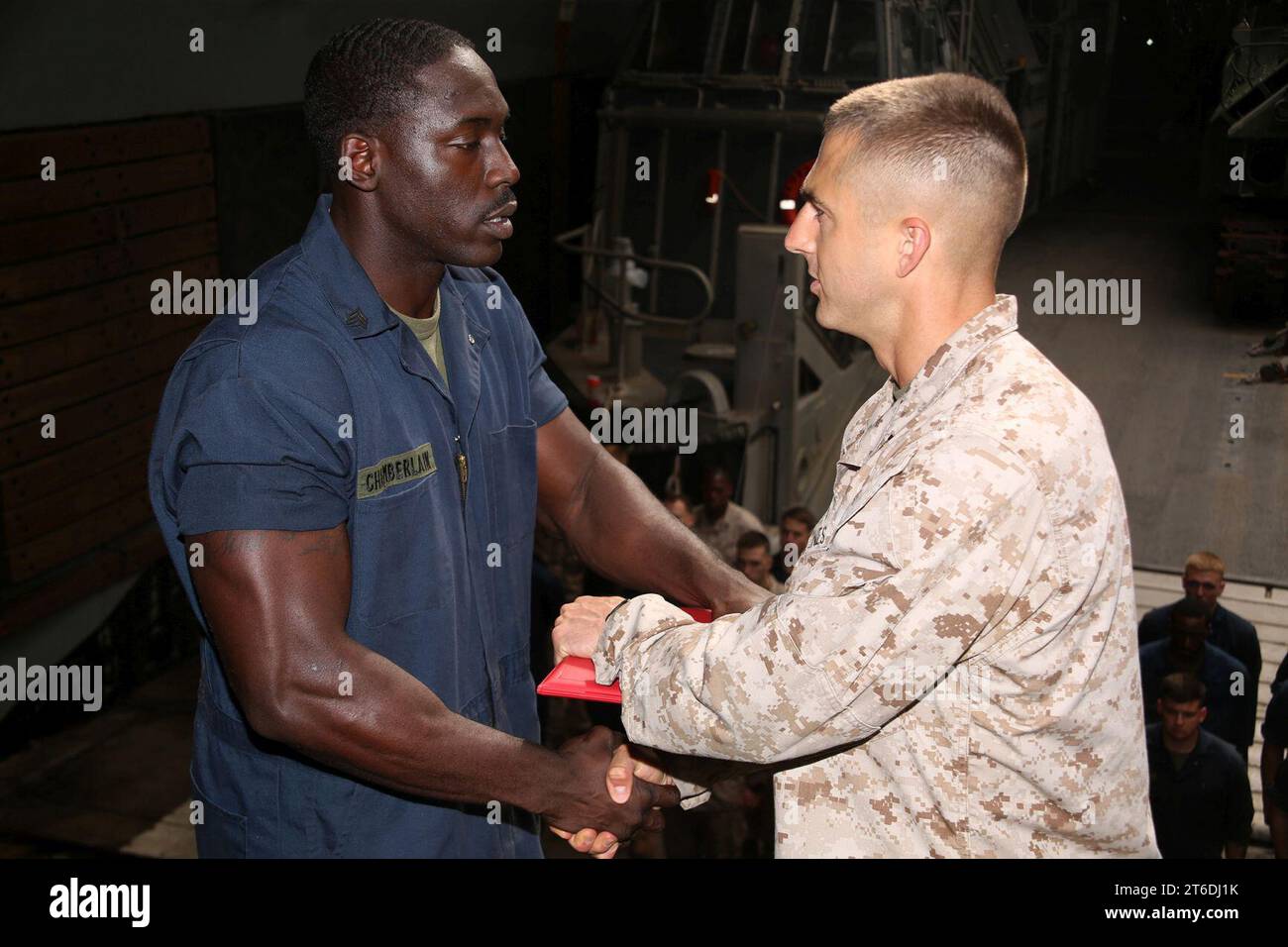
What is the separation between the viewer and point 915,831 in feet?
5.14

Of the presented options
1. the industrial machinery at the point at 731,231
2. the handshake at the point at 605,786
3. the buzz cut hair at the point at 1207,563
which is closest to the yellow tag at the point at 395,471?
the handshake at the point at 605,786

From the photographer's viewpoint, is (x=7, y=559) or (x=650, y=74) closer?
Answer: (x=7, y=559)

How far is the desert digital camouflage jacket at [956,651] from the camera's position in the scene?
138 cm

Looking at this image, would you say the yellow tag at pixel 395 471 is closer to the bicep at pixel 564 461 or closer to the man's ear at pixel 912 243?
the bicep at pixel 564 461

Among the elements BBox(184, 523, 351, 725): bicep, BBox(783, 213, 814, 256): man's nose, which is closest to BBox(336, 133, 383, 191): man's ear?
BBox(184, 523, 351, 725): bicep

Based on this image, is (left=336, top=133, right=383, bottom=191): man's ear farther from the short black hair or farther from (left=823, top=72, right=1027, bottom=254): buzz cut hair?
(left=823, top=72, right=1027, bottom=254): buzz cut hair

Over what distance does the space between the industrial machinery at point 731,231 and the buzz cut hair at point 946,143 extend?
3.72 metres

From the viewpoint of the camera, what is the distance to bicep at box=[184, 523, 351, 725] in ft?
5.27

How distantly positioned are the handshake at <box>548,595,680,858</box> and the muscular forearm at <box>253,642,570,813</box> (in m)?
0.13

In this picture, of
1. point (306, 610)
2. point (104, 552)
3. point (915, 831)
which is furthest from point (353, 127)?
point (104, 552)

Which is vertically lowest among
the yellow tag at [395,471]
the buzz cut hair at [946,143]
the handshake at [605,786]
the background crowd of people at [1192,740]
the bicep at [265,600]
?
the background crowd of people at [1192,740]

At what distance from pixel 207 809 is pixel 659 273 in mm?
5147

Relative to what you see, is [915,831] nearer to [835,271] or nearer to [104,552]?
[835,271]

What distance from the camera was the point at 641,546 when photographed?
2281 mm
